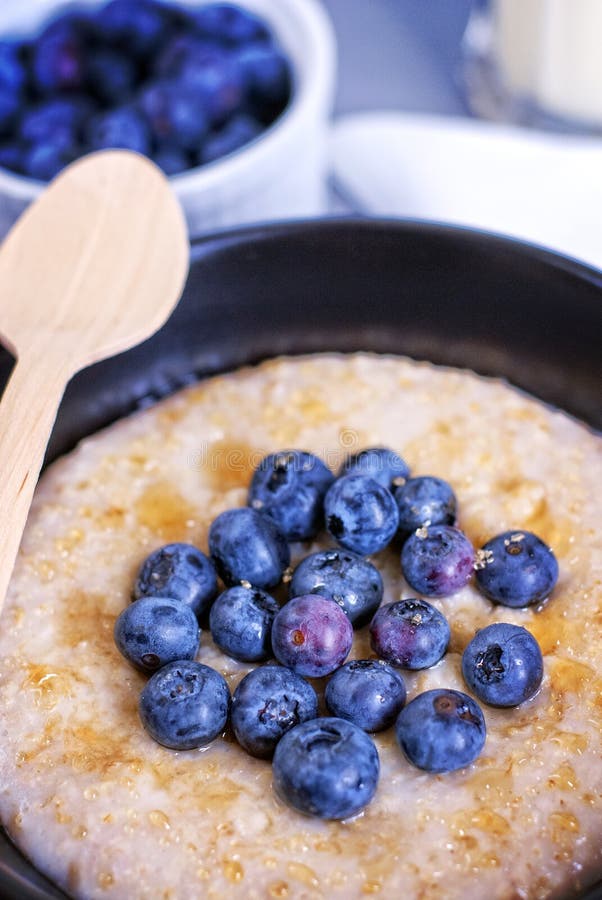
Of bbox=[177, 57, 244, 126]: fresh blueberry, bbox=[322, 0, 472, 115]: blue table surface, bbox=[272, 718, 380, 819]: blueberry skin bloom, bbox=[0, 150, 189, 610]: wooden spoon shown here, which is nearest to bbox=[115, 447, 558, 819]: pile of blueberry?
bbox=[272, 718, 380, 819]: blueberry skin bloom

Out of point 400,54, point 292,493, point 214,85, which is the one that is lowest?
point 400,54

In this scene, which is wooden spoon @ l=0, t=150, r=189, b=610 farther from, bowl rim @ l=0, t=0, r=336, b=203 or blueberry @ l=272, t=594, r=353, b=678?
blueberry @ l=272, t=594, r=353, b=678

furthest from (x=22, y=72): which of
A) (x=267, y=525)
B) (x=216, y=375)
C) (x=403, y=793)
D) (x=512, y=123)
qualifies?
(x=403, y=793)

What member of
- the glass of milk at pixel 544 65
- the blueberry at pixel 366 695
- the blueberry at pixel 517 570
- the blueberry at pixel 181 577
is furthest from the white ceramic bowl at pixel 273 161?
the blueberry at pixel 366 695

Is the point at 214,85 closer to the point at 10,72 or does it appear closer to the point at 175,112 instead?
the point at 175,112

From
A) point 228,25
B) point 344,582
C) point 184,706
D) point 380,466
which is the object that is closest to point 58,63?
point 228,25

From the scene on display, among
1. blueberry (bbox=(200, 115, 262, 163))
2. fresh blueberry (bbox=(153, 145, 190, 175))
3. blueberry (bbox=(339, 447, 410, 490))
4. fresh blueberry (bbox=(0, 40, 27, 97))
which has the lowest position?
blueberry (bbox=(339, 447, 410, 490))
